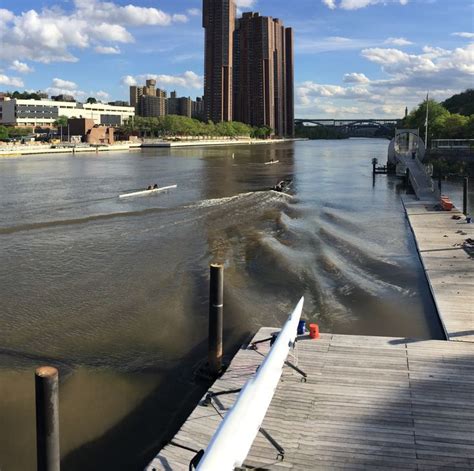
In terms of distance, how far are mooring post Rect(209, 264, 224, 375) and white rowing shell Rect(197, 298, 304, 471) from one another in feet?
7.48

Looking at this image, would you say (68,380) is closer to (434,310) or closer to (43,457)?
(43,457)

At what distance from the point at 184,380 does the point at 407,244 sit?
1574cm

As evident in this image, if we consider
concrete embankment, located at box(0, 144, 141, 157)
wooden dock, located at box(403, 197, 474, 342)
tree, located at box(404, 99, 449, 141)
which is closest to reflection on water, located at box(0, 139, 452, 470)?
wooden dock, located at box(403, 197, 474, 342)

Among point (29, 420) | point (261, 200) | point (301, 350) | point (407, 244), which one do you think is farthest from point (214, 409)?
point (261, 200)

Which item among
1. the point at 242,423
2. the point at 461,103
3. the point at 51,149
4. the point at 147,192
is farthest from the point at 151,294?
the point at 461,103

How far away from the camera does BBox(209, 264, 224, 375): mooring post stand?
35.6 feet

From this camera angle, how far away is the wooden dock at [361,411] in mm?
7750

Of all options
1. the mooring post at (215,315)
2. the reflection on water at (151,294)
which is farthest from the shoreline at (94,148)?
the mooring post at (215,315)

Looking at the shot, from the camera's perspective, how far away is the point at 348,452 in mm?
7879

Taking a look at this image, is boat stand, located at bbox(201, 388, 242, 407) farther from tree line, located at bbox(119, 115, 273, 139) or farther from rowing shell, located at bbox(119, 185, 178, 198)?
tree line, located at bbox(119, 115, 273, 139)

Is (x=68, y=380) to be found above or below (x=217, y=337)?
below

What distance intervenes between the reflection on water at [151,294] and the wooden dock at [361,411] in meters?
1.54

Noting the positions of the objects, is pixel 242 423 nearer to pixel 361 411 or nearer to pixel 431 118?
pixel 361 411

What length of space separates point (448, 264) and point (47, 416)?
1604cm
